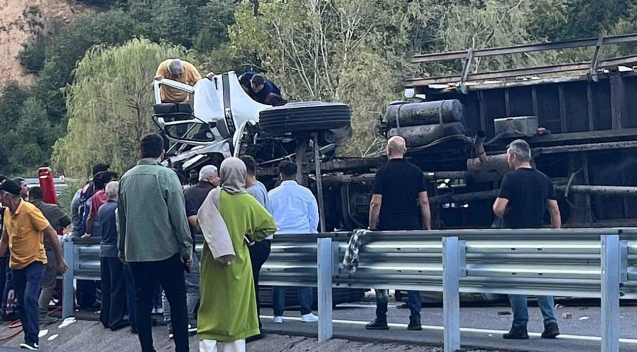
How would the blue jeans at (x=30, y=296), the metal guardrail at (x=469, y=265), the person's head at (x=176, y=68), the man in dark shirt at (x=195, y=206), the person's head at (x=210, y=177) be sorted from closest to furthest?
the metal guardrail at (x=469, y=265) < the man in dark shirt at (x=195, y=206) < the person's head at (x=210, y=177) < the blue jeans at (x=30, y=296) < the person's head at (x=176, y=68)

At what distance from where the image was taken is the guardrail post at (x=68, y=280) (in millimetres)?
13469

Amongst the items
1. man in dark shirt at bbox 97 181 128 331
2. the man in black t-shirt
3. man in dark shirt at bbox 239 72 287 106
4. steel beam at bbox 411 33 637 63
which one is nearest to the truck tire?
man in dark shirt at bbox 239 72 287 106

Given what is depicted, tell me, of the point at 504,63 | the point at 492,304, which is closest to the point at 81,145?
the point at 504,63

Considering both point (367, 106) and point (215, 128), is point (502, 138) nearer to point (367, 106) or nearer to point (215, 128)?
point (215, 128)

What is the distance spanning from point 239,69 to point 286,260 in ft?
132

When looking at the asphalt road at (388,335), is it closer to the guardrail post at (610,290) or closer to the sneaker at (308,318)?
the sneaker at (308,318)

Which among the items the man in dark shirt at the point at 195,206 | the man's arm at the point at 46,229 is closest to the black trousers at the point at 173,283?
the man in dark shirt at the point at 195,206

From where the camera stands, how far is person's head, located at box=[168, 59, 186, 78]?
1535cm

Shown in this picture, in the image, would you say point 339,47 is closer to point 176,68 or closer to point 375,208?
point 176,68

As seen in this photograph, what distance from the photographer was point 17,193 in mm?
11805

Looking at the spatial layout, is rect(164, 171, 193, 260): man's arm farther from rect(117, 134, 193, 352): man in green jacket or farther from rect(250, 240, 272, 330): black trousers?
rect(250, 240, 272, 330): black trousers

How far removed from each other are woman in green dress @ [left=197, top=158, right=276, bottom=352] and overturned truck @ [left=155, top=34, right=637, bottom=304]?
14.7ft

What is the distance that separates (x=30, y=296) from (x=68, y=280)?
73.8 inches

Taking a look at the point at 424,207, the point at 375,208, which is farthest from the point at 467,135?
the point at 375,208
